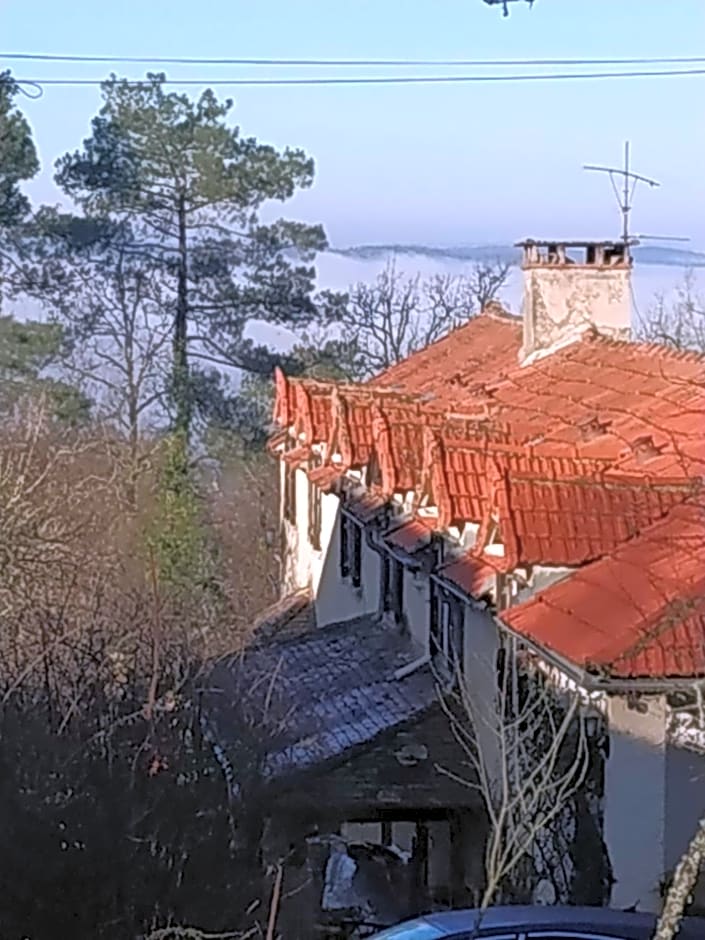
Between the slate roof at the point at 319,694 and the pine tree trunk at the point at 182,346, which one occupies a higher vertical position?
the pine tree trunk at the point at 182,346

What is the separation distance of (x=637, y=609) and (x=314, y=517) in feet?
39.6

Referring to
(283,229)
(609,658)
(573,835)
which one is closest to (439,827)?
(573,835)

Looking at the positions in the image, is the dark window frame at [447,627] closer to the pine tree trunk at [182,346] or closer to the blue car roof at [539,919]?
the blue car roof at [539,919]

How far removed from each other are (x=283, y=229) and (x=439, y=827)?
67.9ft

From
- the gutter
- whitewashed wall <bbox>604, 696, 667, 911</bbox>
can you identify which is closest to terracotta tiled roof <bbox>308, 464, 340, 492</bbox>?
whitewashed wall <bbox>604, 696, 667, 911</bbox>

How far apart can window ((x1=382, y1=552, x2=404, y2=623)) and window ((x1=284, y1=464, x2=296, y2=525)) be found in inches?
308

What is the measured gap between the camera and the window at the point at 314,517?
22.7 m

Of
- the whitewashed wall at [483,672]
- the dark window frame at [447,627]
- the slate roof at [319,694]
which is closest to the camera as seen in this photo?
the slate roof at [319,694]

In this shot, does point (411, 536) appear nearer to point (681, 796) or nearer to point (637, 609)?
point (637, 609)

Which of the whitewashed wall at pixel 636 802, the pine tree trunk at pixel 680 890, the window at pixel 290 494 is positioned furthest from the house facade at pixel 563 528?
the pine tree trunk at pixel 680 890

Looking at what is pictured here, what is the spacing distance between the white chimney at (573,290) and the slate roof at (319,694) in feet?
17.7

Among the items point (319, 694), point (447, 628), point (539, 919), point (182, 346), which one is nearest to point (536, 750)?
point (447, 628)

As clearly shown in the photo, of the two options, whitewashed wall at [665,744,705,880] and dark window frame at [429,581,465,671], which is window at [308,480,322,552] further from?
whitewashed wall at [665,744,705,880]

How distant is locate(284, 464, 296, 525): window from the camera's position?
84.7 ft
